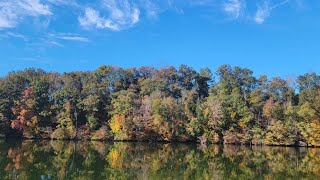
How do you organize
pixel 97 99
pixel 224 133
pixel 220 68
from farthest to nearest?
1. pixel 220 68
2. pixel 97 99
3. pixel 224 133

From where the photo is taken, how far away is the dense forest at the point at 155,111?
175 ft

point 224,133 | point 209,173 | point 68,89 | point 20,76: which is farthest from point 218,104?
point 209,173

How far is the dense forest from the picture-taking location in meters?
53.4

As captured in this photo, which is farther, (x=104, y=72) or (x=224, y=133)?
(x=104, y=72)

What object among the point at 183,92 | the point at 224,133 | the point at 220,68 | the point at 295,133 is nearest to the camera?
the point at 295,133

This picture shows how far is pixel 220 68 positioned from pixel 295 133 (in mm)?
25213

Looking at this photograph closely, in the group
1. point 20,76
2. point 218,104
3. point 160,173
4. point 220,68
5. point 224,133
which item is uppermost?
point 220,68

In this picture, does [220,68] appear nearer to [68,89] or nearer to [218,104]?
[218,104]

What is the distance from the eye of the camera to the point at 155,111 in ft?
186

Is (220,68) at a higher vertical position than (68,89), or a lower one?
higher

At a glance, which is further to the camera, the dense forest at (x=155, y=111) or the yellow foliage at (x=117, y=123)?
the yellow foliage at (x=117, y=123)

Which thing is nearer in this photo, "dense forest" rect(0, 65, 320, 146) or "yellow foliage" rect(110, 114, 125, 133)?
"dense forest" rect(0, 65, 320, 146)

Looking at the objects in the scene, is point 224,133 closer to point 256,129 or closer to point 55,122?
point 256,129

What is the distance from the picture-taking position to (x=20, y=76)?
61719 mm
